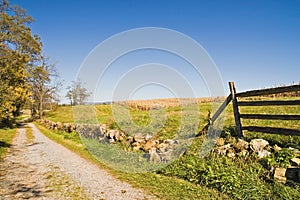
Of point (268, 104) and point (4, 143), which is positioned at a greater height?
point (268, 104)

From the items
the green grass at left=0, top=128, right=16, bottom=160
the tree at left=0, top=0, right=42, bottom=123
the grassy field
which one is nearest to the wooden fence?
the grassy field

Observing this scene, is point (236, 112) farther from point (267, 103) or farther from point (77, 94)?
point (77, 94)

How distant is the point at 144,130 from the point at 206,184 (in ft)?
22.5

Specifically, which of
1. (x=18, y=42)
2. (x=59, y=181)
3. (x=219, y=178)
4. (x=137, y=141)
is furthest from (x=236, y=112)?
(x=18, y=42)

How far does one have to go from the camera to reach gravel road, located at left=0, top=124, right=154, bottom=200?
5.56 m

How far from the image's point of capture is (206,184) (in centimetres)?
564

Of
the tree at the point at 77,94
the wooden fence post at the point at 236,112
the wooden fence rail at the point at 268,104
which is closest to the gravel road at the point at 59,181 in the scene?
the wooden fence rail at the point at 268,104

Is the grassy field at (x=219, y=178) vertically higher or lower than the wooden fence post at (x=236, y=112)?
lower

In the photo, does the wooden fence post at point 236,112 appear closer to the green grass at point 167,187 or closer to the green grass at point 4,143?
the green grass at point 167,187

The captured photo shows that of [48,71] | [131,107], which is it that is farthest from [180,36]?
[48,71]

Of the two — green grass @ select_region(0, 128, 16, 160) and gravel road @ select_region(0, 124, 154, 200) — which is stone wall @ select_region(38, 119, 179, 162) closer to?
gravel road @ select_region(0, 124, 154, 200)

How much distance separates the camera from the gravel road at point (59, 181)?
→ 5.56 m

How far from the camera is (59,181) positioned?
6691mm

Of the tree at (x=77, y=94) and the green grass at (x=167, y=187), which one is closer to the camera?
the green grass at (x=167, y=187)
